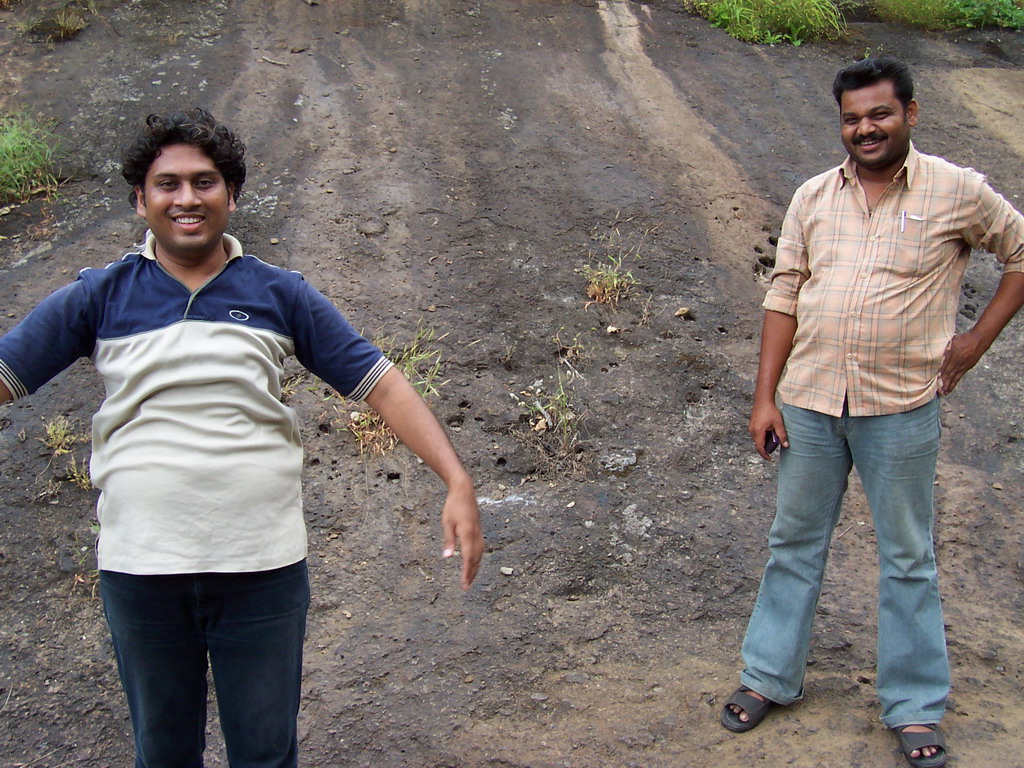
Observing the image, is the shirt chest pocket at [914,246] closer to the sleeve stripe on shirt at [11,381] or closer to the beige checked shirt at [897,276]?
the beige checked shirt at [897,276]

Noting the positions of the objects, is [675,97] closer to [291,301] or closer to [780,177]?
[780,177]

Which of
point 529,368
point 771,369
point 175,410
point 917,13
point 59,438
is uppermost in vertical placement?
point 917,13

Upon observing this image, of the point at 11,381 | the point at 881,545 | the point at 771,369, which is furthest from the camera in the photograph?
the point at 771,369

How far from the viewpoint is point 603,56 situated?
25.0 ft

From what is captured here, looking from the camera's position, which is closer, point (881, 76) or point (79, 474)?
point (881, 76)

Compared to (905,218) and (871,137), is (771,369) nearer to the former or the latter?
(905,218)

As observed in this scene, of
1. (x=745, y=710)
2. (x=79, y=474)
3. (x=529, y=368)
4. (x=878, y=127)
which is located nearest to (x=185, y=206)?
(x=878, y=127)

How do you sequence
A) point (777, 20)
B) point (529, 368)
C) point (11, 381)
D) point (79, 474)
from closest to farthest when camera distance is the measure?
point (11, 381)
point (79, 474)
point (529, 368)
point (777, 20)

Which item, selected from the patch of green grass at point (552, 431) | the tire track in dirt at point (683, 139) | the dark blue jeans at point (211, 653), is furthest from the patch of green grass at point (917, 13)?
the dark blue jeans at point (211, 653)

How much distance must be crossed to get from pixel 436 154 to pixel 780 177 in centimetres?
223

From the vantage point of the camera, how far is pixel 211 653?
2.31 metres

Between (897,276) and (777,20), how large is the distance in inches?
239

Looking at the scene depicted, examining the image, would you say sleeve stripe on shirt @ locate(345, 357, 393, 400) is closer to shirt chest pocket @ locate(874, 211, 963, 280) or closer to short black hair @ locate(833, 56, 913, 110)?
shirt chest pocket @ locate(874, 211, 963, 280)

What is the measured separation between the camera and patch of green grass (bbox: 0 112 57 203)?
19.5 feet
